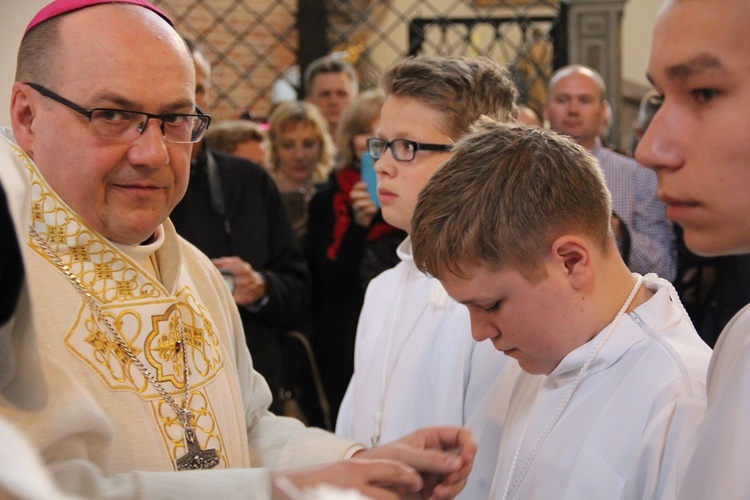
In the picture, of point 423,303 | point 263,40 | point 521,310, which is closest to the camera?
point 521,310

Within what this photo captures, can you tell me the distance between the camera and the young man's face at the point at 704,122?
3.64 feet

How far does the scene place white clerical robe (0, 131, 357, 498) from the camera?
4.90 ft

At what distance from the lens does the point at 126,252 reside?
1.96 meters

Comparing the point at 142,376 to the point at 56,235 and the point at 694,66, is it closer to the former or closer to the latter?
the point at 56,235

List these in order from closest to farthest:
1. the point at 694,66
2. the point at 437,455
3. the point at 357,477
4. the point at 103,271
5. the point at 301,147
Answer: the point at 694,66, the point at 357,477, the point at 437,455, the point at 103,271, the point at 301,147

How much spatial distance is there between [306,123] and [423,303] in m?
2.73

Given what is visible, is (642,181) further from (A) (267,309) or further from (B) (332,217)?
(A) (267,309)

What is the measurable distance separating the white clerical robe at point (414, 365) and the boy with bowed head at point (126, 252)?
1.38ft

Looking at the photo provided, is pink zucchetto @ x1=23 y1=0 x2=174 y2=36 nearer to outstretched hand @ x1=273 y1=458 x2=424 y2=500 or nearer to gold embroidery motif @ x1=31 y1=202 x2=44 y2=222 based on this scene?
gold embroidery motif @ x1=31 y1=202 x2=44 y2=222

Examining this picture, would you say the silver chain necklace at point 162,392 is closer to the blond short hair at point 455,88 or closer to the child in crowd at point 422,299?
the child in crowd at point 422,299

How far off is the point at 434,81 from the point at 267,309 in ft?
4.97

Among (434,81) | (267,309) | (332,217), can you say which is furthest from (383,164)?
(332,217)

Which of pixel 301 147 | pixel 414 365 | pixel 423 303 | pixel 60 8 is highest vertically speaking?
pixel 60 8

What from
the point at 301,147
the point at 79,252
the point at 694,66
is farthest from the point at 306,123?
the point at 694,66
